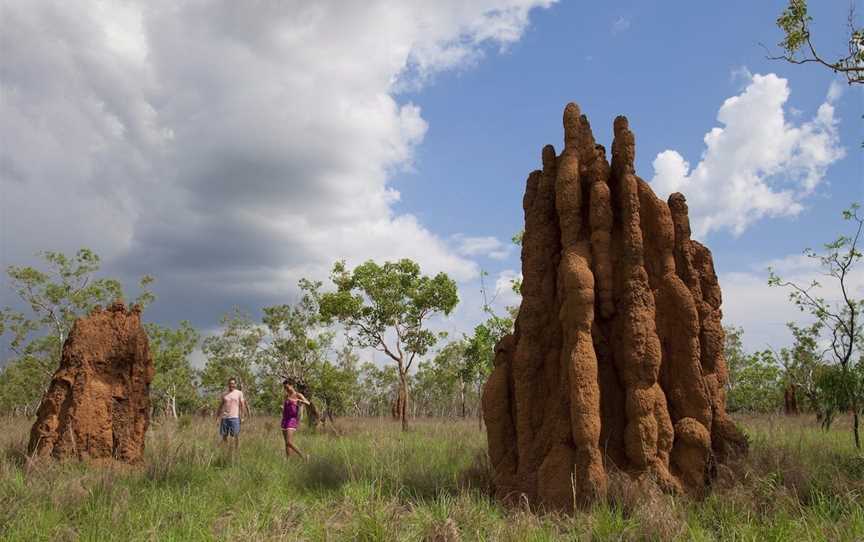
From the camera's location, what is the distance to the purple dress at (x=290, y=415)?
1149cm

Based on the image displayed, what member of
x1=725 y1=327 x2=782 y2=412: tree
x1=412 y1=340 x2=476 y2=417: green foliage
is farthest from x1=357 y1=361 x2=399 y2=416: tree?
x1=725 y1=327 x2=782 y2=412: tree

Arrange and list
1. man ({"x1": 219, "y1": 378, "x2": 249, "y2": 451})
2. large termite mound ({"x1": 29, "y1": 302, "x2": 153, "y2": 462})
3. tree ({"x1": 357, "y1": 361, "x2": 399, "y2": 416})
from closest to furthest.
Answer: large termite mound ({"x1": 29, "y1": 302, "x2": 153, "y2": 462}) → man ({"x1": 219, "y1": 378, "x2": 249, "y2": 451}) → tree ({"x1": 357, "y1": 361, "x2": 399, "y2": 416})

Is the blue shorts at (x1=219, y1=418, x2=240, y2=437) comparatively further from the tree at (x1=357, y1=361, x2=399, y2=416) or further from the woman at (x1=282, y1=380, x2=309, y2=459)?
the tree at (x1=357, y1=361, x2=399, y2=416)

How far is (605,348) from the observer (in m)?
7.02

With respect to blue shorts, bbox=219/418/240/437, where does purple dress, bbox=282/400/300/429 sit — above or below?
above

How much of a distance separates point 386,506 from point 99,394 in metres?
6.68

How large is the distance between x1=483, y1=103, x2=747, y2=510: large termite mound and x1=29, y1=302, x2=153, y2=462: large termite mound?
6562mm

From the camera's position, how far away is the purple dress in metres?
11.5

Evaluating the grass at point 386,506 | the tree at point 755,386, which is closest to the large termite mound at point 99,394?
the grass at point 386,506

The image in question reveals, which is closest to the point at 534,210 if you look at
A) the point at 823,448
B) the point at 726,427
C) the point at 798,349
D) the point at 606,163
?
the point at 606,163

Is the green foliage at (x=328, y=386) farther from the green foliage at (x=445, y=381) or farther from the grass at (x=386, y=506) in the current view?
the grass at (x=386, y=506)

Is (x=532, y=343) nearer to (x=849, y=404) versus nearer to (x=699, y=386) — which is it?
(x=699, y=386)

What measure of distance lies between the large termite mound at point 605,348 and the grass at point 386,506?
0.44 metres

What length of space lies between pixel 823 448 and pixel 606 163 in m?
7.15
